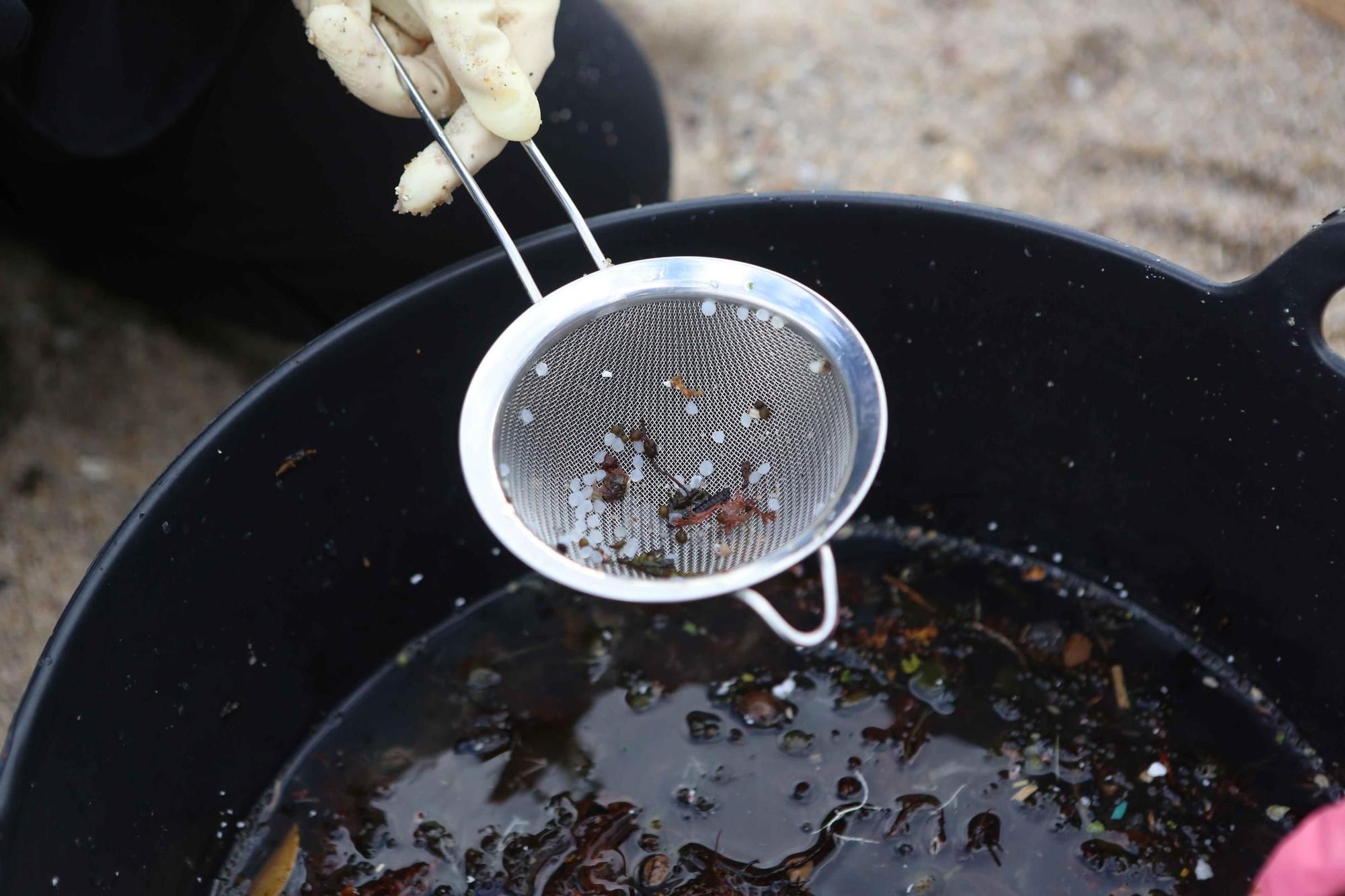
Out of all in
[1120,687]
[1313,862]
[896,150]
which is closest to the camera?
[1313,862]

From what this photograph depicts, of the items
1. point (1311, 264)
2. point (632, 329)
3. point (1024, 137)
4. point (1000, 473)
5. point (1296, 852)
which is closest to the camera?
point (1296, 852)

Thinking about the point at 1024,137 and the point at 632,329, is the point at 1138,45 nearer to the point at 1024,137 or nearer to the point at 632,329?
the point at 1024,137

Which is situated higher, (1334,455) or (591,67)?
(591,67)

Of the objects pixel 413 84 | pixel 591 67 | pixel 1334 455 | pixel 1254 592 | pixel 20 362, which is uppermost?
pixel 413 84

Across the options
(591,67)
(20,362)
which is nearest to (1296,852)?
(591,67)

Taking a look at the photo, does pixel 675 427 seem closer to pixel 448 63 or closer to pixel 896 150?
pixel 448 63

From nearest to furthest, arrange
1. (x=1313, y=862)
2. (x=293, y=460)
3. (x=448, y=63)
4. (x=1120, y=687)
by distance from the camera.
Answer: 1. (x=1313, y=862)
2. (x=448, y=63)
3. (x=293, y=460)
4. (x=1120, y=687)

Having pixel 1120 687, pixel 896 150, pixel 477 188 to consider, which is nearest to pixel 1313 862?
pixel 1120 687

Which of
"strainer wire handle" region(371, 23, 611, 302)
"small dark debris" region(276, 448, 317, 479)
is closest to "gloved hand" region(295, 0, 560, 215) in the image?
"strainer wire handle" region(371, 23, 611, 302)
